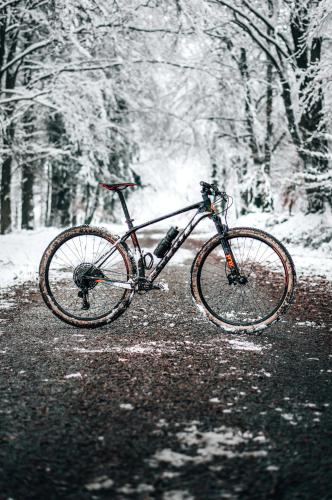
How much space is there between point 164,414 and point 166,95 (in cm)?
1927

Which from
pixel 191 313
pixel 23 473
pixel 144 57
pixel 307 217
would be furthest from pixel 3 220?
pixel 23 473

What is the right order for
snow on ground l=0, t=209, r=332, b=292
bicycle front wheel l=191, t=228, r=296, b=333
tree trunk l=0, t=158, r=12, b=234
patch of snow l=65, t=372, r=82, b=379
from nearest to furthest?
patch of snow l=65, t=372, r=82, b=379 < bicycle front wheel l=191, t=228, r=296, b=333 < snow on ground l=0, t=209, r=332, b=292 < tree trunk l=0, t=158, r=12, b=234

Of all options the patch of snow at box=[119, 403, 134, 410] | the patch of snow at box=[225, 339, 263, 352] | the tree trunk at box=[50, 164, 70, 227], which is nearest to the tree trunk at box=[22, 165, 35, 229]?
the tree trunk at box=[50, 164, 70, 227]

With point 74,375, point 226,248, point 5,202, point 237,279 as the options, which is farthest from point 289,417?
point 5,202

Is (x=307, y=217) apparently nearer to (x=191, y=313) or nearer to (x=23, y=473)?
(x=191, y=313)

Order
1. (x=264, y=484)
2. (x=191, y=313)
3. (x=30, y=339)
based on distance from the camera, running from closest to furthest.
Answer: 1. (x=264, y=484)
2. (x=30, y=339)
3. (x=191, y=313)

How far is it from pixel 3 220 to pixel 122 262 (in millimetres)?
13272

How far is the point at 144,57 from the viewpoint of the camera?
1368 centimetres

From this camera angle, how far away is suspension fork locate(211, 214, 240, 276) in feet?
13.0

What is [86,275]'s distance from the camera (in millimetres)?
4062

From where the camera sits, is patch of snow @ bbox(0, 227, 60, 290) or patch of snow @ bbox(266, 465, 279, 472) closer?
patch of snow @ bbox(266, 465, 279, 472)

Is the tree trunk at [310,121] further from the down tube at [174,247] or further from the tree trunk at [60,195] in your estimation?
the tree trunk at [60,195]

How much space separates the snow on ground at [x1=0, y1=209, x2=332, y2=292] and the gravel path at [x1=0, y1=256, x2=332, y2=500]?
221 centimetres

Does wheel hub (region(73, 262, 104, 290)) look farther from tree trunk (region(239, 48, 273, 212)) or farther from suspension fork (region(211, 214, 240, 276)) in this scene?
tree trunk (region(239, 48, 273, 212))
